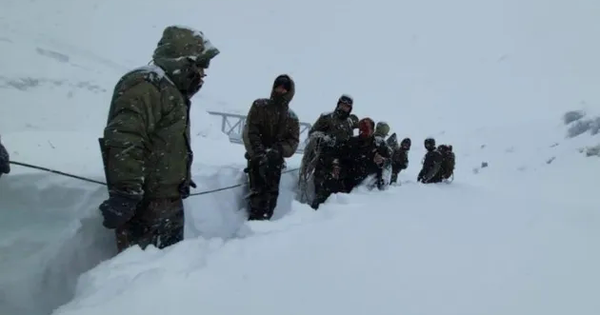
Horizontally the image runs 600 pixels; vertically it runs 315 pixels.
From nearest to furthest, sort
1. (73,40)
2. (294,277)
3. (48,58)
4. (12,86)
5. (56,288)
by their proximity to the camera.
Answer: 1. (294,277)
2. (56,288)
3. (12,86)
4. (48,58)
5. (73,40)

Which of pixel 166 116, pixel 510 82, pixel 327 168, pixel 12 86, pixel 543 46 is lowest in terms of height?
pixel 12 86

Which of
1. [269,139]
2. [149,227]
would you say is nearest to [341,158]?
[269,139]

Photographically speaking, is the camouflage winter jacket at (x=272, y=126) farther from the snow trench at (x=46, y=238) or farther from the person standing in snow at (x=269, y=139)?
the snow trench at (x=46, y=238)

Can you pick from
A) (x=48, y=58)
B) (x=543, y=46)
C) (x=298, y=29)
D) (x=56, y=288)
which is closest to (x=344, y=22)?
(x=298, y=29)

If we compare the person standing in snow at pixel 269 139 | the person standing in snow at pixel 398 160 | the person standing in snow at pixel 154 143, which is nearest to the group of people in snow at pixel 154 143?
the person standing in snow at pixel 154 143

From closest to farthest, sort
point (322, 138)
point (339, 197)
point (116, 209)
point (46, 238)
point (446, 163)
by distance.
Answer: point (116, 209)
point (46, 238)
point (339, 197)
point (322, 138)
point (446, 163)

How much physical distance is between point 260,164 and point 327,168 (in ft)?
3.91

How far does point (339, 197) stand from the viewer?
4277mm

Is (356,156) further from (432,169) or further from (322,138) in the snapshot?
(432,169)

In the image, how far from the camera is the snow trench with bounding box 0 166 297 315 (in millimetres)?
3217

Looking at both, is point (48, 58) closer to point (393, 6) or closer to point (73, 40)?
point (73, 40)

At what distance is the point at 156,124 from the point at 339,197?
1.87 metres

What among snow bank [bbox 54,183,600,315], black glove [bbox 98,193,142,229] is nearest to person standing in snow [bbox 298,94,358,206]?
snow bank [bbox 54,183,600,315]

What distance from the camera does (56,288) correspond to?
331 centimetres
